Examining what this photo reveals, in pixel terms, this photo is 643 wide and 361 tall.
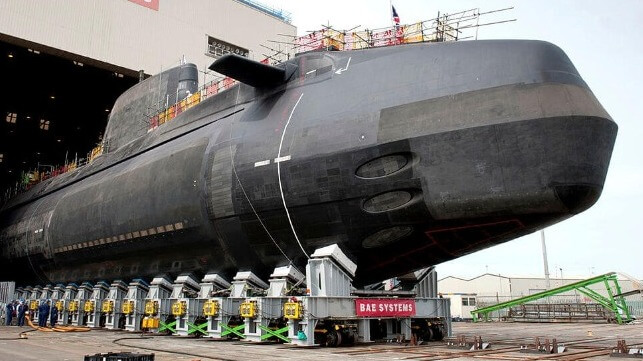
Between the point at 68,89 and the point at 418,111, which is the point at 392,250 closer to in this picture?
the point at 418,111

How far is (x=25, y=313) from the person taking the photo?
3219 centimetres

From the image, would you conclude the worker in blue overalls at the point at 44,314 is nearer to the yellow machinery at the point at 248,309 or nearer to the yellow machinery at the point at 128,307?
the yellow machinery at the point at 128,307

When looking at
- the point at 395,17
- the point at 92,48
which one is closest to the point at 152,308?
the point at 395,17

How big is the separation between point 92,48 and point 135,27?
12.6 feet

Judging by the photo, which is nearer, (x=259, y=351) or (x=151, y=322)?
(x=259, y=351)

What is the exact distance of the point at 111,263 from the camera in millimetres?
25484

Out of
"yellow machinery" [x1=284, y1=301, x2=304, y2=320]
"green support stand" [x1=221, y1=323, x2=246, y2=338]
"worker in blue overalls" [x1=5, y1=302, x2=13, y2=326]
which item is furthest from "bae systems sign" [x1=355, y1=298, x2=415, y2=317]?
"worker in blue overalls" [x1=5, y1=302, x2=13, y2=326]

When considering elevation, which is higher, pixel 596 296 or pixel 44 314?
Result: pixel 596 296

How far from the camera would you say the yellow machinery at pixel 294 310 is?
14930 mm

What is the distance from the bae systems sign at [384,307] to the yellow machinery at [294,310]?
164cm

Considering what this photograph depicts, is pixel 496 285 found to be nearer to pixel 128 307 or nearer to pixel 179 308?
pixel 128 307

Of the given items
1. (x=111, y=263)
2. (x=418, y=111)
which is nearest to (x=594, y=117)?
(x=418, y=111)

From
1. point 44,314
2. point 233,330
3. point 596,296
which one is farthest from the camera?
point 596,296

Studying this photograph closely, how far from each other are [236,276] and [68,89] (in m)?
36.1
